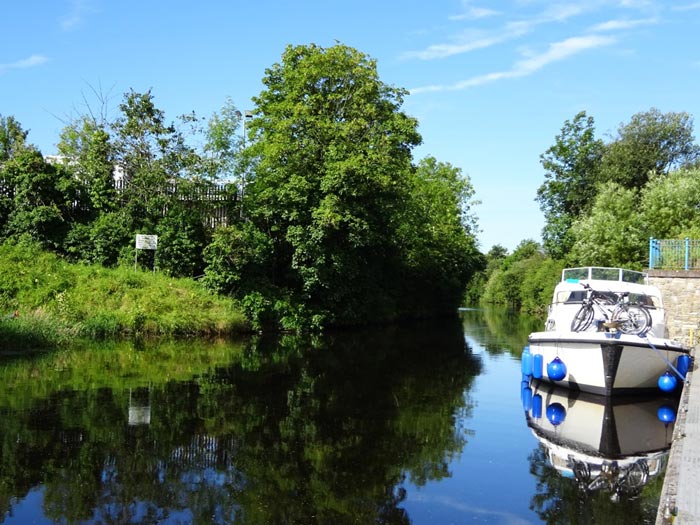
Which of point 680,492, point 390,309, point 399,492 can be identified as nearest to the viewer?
point 680,492

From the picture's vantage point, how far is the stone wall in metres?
21.3

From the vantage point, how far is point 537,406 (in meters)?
13.3

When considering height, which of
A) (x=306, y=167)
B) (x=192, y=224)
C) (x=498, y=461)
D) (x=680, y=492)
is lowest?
(x=498, y=461)

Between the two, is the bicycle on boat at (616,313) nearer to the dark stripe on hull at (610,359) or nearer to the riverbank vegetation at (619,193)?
the dark stripe on hull at (610,359)

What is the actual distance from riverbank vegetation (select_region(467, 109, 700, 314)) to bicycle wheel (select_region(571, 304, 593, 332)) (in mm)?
15114

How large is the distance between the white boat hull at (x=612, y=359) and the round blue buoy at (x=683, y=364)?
0.37 ft

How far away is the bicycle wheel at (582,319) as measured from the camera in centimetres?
1462

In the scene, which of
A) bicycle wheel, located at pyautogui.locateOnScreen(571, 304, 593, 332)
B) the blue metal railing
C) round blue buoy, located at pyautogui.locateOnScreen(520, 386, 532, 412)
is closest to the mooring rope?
bicycle wheel, located at pyautogui.locateOnScreen(571, 304, 593, 332)

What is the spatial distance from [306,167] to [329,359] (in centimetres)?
1111

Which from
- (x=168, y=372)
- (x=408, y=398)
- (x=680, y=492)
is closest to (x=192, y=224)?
(x=168, y=372)

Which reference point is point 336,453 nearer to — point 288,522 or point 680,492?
point 288,522

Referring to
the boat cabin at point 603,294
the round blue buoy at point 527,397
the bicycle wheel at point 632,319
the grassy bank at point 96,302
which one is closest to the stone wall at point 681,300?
the boat cabin at point 603,294

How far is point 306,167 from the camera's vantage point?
27953 mm

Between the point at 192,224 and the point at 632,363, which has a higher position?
the point at 192,224
